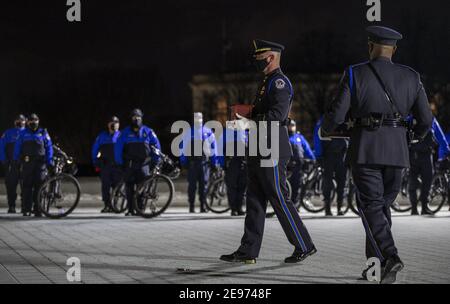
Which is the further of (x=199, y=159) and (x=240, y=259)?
(x=199, y=159)

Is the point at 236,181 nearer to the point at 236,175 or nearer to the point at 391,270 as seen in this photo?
the point at 236,175

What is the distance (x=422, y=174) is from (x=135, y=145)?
4830 millimetres

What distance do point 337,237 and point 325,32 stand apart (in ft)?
149

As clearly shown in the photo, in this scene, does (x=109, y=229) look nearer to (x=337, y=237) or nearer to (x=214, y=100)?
(x=337, y=237)

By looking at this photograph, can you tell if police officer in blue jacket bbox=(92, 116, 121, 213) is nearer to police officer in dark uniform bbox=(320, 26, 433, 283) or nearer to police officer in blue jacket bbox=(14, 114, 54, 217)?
police officer in blue jacket bbox=(14, 114, 54, 217)

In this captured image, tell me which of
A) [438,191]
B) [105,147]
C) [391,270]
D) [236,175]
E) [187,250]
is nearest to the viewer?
[391,270]

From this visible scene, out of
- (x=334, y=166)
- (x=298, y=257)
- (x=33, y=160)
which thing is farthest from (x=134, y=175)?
(x=298, y=257)

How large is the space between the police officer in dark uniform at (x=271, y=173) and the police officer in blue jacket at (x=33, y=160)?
8.05 meters

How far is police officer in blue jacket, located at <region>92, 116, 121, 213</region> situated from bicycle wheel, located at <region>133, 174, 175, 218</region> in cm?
185

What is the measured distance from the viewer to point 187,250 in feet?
33.2

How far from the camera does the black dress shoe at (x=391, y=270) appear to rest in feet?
23.9

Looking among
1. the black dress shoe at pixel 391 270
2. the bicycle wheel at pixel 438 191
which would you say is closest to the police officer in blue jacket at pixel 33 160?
the bicycle wheel at pixel 438 191

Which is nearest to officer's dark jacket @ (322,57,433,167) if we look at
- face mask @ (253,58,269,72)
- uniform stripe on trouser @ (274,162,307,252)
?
uniform stripe on trouser @ (274,162,307,252)
